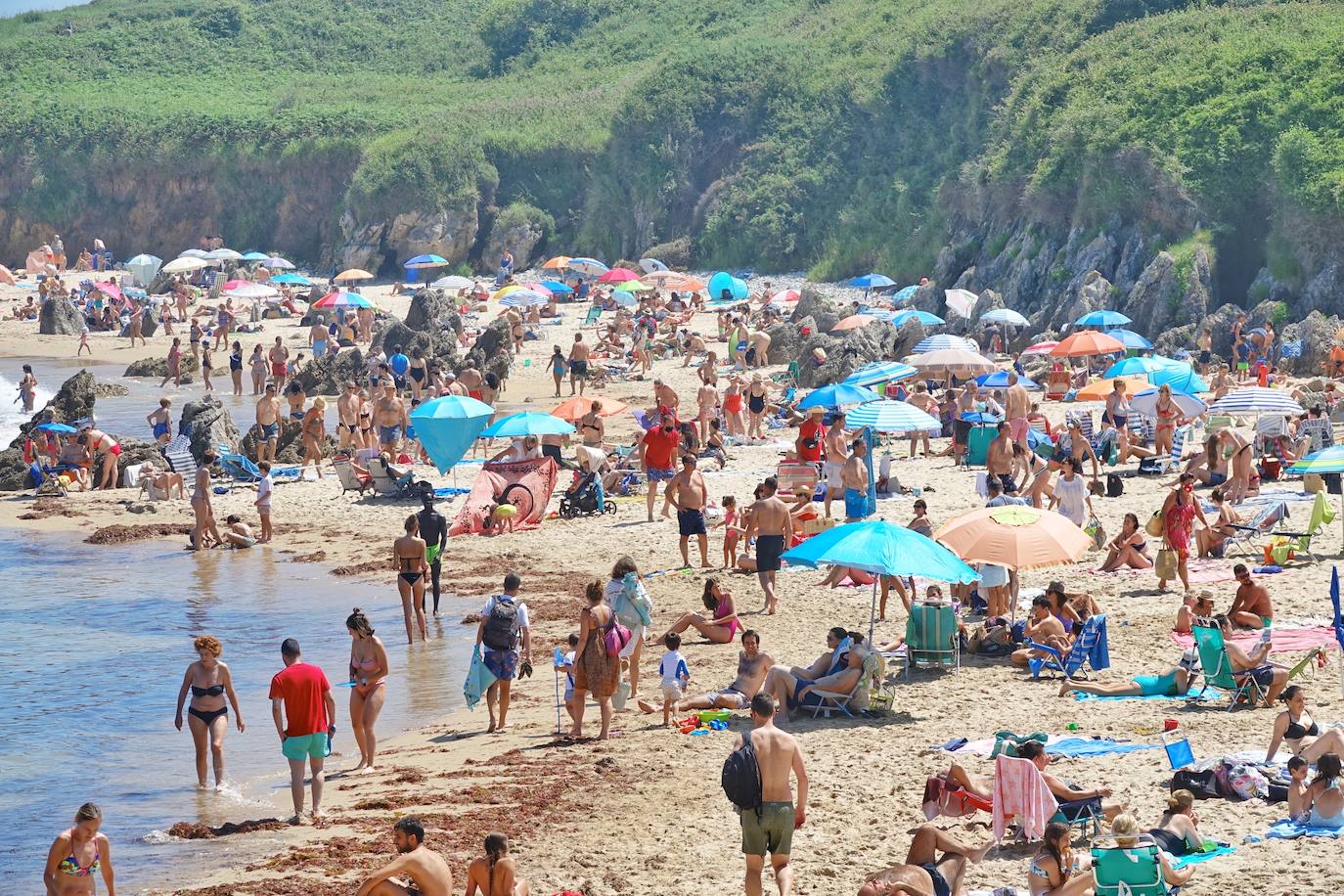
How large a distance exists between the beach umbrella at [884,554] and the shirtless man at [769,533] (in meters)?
2.69

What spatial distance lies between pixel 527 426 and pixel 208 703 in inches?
331

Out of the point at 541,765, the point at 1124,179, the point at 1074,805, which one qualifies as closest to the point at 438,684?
the point at 541,765

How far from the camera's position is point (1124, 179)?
121ft

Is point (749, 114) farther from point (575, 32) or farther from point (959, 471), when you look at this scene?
point (959, 471)

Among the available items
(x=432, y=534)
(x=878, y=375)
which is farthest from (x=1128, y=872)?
(x=878, y=375)

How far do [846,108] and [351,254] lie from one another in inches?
681

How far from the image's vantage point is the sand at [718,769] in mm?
8969

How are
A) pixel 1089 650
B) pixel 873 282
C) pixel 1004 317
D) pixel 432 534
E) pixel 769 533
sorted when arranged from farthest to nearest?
pixel 873 282
pixel 1004 317
pixel 432 534
pixel 769 533
pixel 1089 650

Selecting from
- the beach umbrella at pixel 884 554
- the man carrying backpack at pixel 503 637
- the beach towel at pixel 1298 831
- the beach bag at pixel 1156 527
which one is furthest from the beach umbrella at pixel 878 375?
the beach towel at pixel 1298 831

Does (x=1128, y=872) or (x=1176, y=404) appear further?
(x=1176, y=404)

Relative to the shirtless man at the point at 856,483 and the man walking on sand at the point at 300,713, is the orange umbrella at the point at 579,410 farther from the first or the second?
the man walking on sand at the point at 300,713

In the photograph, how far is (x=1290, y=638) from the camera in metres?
12.5

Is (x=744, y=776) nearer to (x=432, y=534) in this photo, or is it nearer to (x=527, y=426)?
(x=432, y=534)

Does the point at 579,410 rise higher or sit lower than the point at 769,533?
higher
